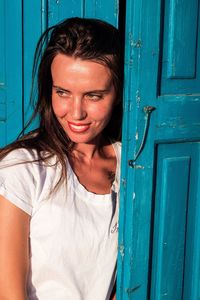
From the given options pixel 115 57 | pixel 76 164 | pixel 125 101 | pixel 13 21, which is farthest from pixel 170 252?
pixel 13 21

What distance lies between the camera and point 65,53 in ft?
5.55

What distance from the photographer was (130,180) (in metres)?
1.69

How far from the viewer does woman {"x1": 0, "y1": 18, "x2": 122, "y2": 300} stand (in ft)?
5.17

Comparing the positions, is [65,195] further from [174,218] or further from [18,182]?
[174,218]

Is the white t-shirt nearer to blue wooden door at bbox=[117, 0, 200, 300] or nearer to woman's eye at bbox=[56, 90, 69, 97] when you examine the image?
blue wooden door at bbox=[117, 0, 200, 300]

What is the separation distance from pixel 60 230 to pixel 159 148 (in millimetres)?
448

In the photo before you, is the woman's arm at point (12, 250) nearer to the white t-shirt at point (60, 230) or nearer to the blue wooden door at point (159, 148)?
the white t-shirt at point (60, 230)

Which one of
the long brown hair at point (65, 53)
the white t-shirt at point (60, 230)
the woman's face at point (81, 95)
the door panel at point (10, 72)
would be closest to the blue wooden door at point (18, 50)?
the door panel at point (10, 72)

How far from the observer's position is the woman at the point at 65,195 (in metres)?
1.58

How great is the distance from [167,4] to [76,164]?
0.65 metres

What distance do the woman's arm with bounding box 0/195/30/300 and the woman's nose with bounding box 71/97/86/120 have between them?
0.36 metres

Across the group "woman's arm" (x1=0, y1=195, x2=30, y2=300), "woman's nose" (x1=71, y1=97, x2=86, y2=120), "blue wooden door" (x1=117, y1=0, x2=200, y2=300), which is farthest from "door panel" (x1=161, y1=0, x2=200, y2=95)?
"woman's arm" (x1=0, y1=195, x2=30, y2=300)

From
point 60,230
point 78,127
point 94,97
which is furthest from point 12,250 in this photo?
point 94,97

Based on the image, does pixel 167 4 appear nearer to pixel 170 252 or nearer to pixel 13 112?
pixel 170 252
